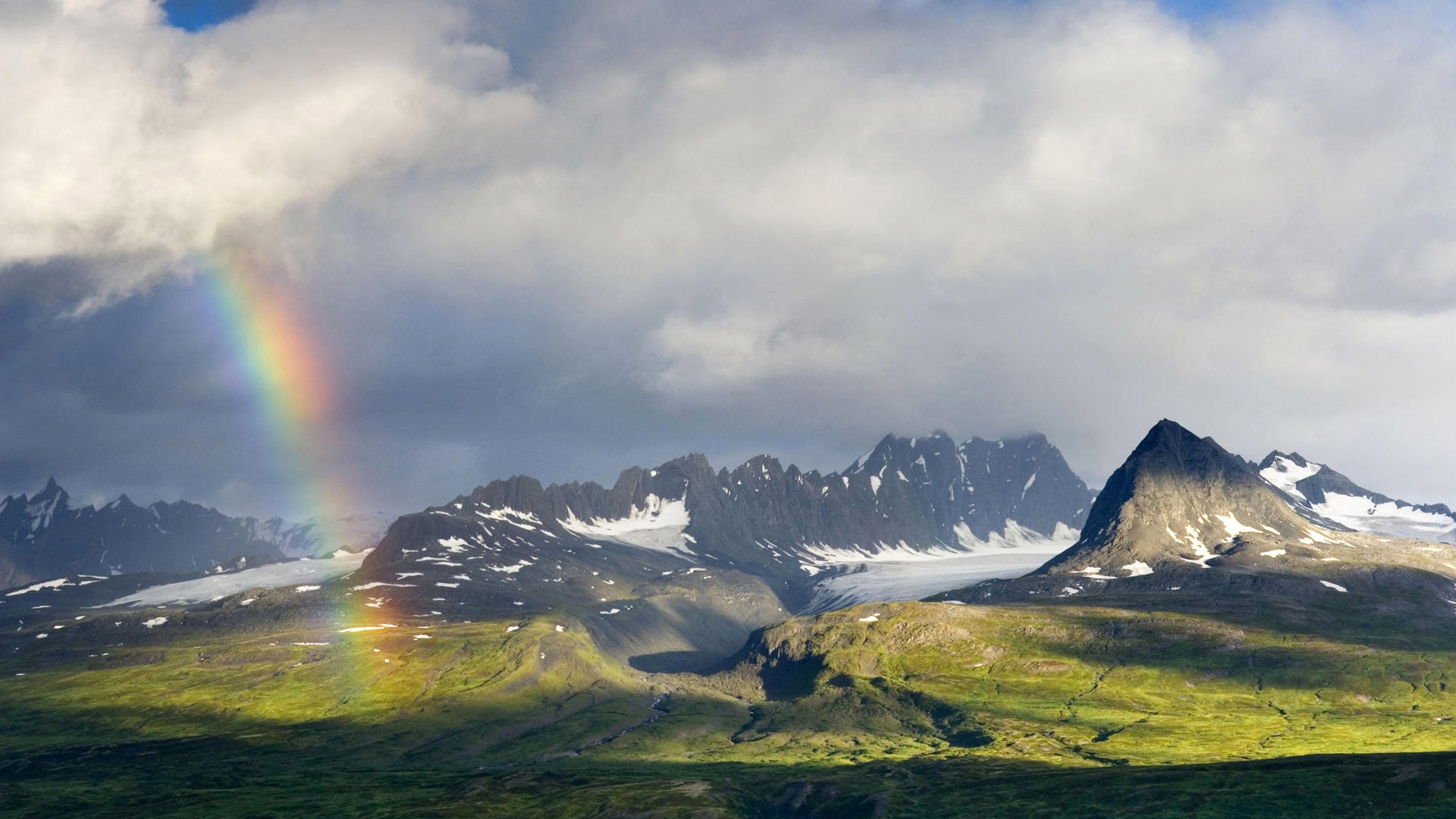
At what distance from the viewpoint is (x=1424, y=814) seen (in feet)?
638
